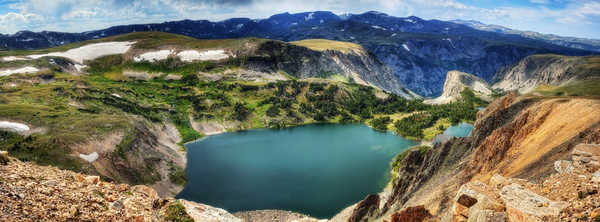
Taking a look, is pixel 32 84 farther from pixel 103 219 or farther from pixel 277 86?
pixel 103 219

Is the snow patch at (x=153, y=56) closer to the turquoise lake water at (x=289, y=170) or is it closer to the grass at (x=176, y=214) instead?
the turquoise lake water at (x=289, y=170)

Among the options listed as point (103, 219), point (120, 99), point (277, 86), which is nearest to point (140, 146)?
point (120, 99)

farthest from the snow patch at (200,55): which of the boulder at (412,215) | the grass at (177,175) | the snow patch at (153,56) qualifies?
the boulder at (412,215)

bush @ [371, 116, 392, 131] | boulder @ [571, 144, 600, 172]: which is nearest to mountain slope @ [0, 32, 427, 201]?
bush @ [371, 116, 392, 131]

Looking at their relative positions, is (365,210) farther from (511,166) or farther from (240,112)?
(240,112)

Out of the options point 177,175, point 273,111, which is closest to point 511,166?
point 177,175

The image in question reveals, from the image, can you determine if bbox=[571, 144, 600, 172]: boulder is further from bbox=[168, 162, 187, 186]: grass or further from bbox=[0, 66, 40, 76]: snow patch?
bbox=[0, 66, 40, 76]: snow patch
